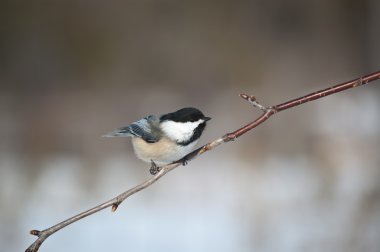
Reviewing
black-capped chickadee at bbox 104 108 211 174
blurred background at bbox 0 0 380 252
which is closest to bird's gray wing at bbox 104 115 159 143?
black-capped chickadee at bbox 104 108 211 174

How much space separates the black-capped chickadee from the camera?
131 cm

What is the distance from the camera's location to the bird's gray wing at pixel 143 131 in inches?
56.9

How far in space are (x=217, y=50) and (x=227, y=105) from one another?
337 mm

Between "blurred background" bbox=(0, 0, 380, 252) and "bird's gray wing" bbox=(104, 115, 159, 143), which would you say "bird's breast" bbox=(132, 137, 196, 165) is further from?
"blurred background" bbox=(0, 0, 380, 252)

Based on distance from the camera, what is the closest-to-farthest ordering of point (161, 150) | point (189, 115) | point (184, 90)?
point (189, 115) < point (161, 150) < point (184, 90)

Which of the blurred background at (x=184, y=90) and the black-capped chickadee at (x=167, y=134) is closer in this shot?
the black-capped chickadee at (x=167, y=134)

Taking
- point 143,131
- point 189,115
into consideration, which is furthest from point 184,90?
point 189,115

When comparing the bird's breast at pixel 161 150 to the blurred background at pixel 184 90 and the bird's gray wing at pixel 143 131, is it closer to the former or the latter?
the bird's gray wing at pixel 143 131

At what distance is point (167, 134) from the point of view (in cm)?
140

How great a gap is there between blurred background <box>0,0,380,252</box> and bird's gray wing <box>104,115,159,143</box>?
58.1 inches

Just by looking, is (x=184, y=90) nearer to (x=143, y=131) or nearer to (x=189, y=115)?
(x=143, y=131)

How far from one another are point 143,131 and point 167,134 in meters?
0.12

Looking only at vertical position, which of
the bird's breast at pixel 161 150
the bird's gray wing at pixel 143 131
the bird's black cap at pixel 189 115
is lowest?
the bird's breast at pixel 161 150

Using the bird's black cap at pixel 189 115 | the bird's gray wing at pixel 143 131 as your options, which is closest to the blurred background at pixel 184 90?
the bird's gray wing at pixel 143 131
